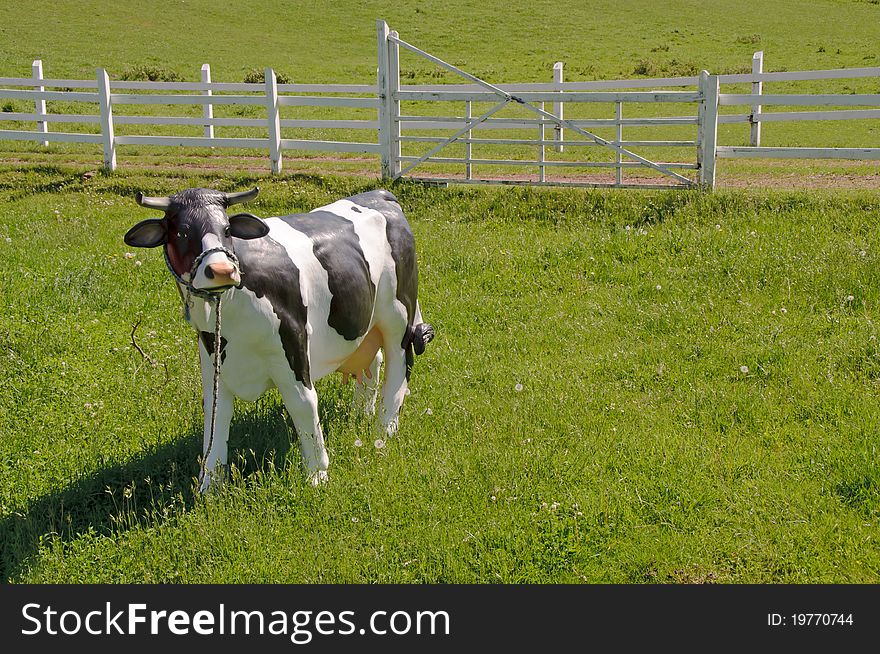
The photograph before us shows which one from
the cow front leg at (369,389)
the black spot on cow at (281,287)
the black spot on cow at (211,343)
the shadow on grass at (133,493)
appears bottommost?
the shadow on grass at (133,493)

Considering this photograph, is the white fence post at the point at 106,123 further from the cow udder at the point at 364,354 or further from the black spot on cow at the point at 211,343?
the black spot on cow at the point at 211,343

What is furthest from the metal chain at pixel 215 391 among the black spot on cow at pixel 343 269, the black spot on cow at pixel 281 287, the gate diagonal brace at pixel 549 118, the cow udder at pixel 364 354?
the gate diagonal brace at pixel 549 118

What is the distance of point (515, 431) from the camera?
6.01 meters

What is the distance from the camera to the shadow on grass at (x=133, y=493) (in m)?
4.99

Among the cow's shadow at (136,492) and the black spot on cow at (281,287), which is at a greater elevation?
the black spot on cow at (281,287)

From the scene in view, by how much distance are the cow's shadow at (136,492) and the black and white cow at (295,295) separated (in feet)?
1.08

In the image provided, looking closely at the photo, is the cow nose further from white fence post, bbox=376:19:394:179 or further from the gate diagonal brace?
white fence post, bbox=376:19:394:179

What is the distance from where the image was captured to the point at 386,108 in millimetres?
14461

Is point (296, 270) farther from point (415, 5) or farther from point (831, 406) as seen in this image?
point (415, 5)

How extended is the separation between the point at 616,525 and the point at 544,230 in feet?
22.1

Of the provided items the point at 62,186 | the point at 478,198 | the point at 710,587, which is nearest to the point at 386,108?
the point at 478,198

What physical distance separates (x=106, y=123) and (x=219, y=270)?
1310cm

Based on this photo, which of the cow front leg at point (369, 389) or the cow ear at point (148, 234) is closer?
the cow ear at point (148, 234)

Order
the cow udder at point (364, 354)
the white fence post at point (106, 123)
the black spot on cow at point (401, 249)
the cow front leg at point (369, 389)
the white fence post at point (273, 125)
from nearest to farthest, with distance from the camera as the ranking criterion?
the black spot on cow at point (401, 249) → the cow udder at point (364, 354) → the cow front leg at point (369, 389) → the white fence post at point (273, 125) → the white fence post at point (106, 123)
